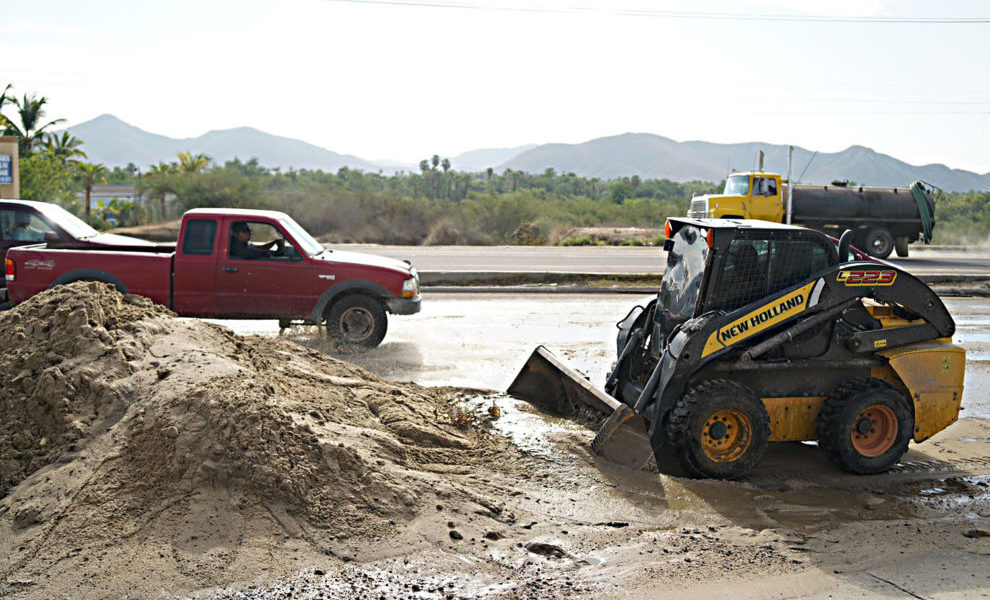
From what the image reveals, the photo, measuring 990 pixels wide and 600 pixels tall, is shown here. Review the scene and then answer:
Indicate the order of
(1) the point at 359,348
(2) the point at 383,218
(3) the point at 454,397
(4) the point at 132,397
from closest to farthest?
(4) the point at 132,397
(3) the point at 454,397
(1) the point at 359,348
(2) the point at 383,218

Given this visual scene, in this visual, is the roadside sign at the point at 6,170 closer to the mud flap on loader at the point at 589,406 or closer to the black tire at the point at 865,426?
the mud flap on loader at the point at 589,406

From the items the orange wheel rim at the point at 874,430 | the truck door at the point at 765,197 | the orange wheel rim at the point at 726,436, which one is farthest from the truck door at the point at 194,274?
the truck door at the point at 765,197

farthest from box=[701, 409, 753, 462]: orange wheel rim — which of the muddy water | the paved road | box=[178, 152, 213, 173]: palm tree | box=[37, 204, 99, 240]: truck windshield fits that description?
box=[178, 152, 213, 173]: palm tree

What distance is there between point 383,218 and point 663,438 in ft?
121

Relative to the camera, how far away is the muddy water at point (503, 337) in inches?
422

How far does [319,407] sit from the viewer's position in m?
7.18

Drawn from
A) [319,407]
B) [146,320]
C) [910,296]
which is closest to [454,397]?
[319,407]

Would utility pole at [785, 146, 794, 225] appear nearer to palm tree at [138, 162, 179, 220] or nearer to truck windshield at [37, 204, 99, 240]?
truck windshield at [37, 204, 99, 240]

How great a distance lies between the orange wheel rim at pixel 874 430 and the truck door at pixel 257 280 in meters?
7.36

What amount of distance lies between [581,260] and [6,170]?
54.9 ft

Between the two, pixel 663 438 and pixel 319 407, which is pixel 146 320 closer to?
pixel 319 407

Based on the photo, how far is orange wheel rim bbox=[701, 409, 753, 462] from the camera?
6945 millimetres

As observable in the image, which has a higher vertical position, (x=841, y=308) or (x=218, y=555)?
(x=841, y=308)

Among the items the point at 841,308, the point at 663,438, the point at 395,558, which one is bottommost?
the point at 395,558
